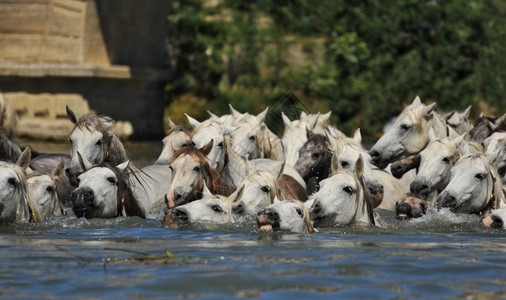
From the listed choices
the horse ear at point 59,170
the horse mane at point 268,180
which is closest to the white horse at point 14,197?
the horse ear at point 59,170

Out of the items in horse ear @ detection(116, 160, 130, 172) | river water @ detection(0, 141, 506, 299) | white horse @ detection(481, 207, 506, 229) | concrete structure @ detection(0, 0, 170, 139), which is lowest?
river water @ detection(0, 141, 506, 299)

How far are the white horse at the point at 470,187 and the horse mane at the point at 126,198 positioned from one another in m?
2.71

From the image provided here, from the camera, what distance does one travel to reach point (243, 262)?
6.59 meters

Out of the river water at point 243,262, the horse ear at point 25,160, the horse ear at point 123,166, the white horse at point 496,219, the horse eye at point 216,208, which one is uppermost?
the horse ear at point 25,160

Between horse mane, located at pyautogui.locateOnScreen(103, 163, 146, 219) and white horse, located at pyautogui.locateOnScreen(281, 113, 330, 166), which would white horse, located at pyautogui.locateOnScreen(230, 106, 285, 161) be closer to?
white horse, located at pyautogui.locateOnScreen(281, 113, 330, 166)

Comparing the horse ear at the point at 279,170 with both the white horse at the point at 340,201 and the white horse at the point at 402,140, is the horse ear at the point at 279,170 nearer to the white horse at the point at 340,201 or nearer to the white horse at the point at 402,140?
the white horse at the point at 340,201

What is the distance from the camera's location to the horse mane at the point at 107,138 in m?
9.66

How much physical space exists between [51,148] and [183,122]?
4.63m

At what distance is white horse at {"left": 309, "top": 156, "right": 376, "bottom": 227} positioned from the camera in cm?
798

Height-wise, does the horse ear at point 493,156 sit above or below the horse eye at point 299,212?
above

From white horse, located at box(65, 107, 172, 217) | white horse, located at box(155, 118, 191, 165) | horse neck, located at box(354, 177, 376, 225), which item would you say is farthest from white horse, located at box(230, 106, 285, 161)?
horse neck, located at box(354, 177, 376, 225)

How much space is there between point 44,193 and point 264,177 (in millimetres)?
1984

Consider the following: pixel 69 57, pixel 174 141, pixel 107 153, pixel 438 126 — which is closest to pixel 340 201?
pixel 107 153

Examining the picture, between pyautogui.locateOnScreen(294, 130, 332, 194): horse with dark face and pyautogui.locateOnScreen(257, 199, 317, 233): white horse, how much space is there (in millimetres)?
2199
